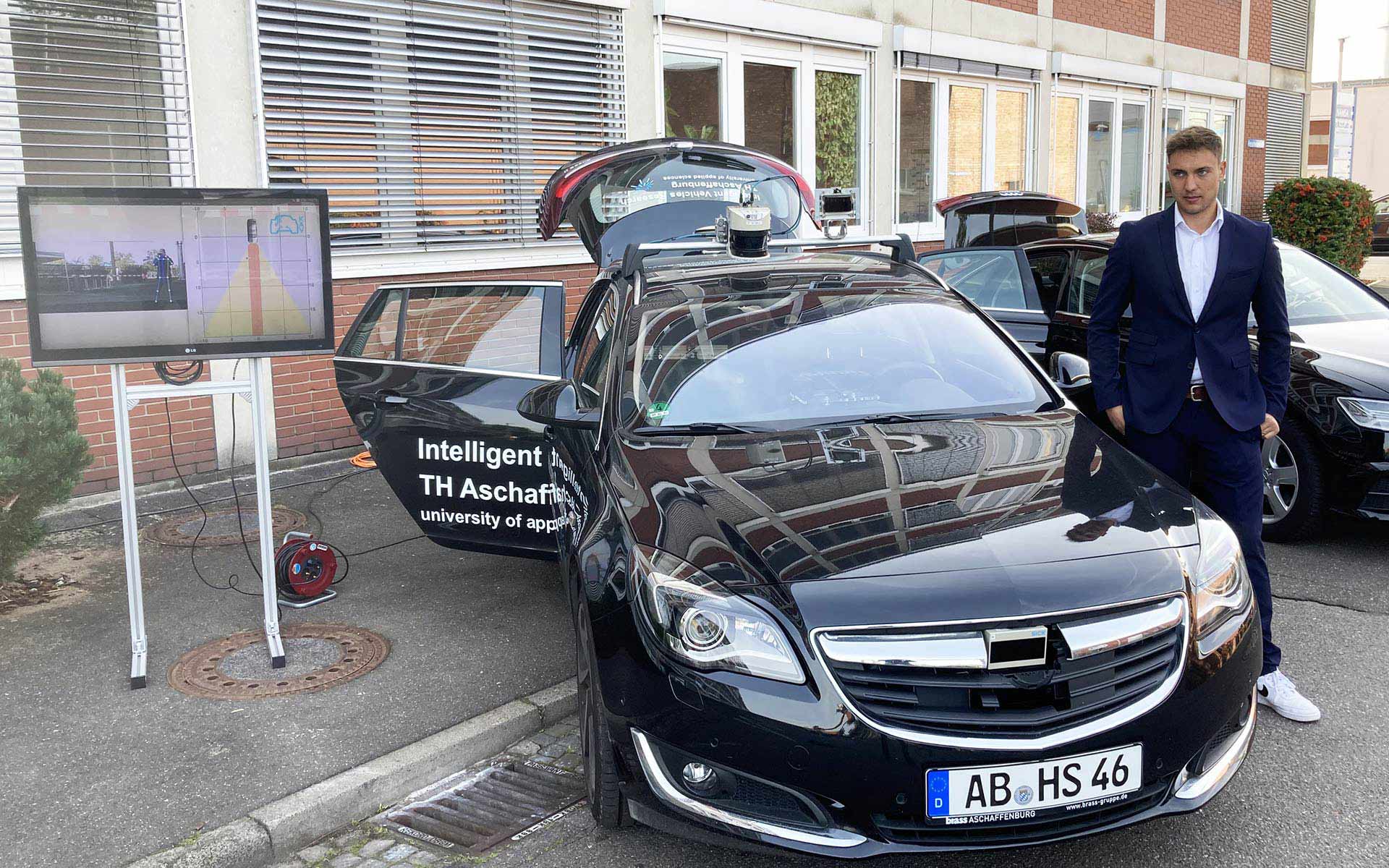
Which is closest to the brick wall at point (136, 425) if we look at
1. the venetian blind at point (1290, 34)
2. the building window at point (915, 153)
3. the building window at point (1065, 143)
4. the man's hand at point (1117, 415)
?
the man's hand at point (1117, 415)

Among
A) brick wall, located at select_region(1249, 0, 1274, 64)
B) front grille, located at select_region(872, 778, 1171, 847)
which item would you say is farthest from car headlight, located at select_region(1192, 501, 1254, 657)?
brick wall, located at select_region(1249, 0, 1274, 64)

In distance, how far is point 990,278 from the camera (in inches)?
313

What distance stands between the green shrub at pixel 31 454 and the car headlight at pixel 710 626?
10.4 feet

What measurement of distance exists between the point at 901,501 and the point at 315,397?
616cm

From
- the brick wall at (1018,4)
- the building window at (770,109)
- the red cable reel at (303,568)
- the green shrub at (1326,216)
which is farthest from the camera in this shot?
the green shrub at (1326,216)

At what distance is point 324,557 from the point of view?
5.42m

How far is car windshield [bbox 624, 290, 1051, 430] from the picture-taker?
12.8 feet

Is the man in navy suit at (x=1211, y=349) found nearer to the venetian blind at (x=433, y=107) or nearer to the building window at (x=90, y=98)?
the building window at (x=90, y=98)

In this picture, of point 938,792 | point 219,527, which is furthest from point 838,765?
point 219,527

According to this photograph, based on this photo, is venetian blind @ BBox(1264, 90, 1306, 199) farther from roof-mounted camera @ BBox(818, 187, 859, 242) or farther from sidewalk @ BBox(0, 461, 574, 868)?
sidewalk @ BBox(0, 461, 574, 868)

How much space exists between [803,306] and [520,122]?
247 inches

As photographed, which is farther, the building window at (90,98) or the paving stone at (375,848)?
A: the building window at (90,98)

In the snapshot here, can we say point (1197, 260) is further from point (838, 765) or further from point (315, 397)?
point (315, 397)

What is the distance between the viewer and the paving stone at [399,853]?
3.40m
